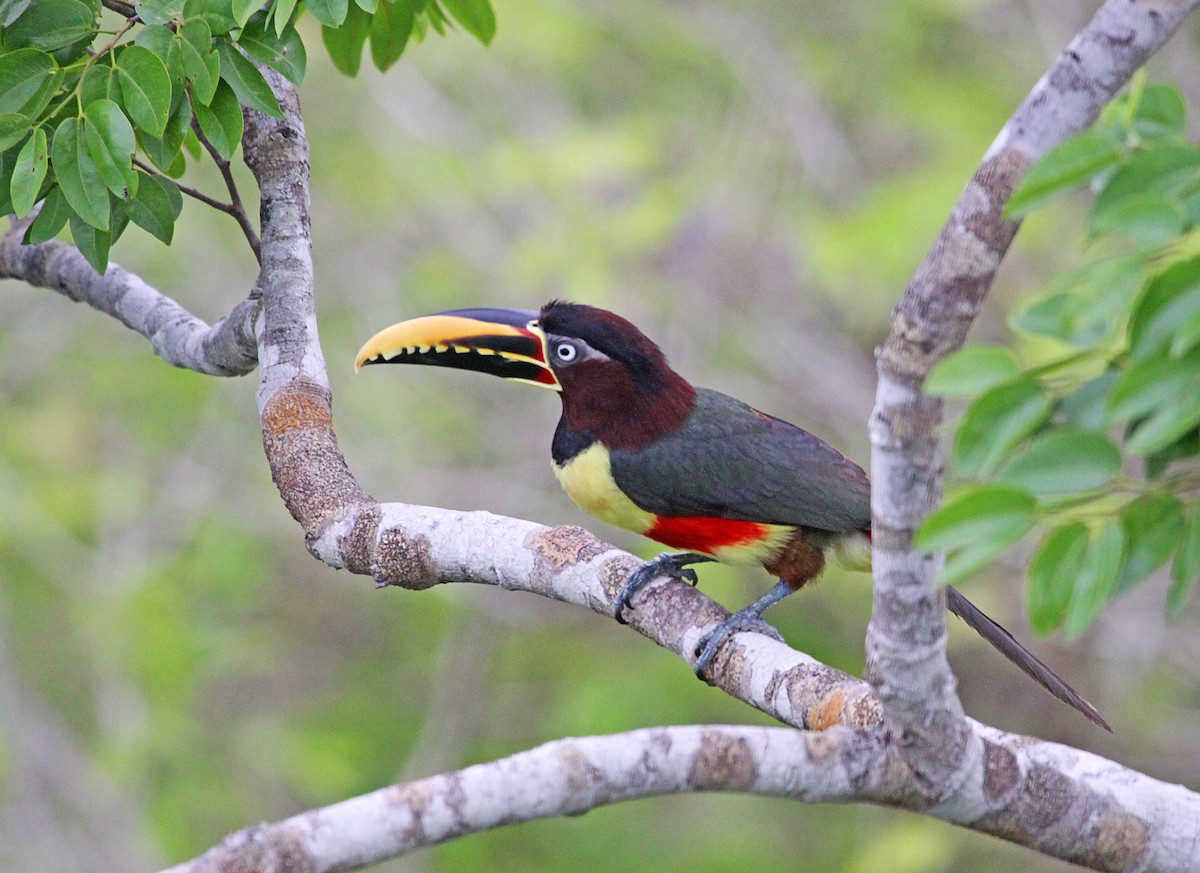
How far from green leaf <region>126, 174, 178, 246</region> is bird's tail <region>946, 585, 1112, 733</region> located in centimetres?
199

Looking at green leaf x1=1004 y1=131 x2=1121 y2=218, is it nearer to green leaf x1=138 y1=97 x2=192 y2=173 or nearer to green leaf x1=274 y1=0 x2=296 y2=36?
green leaf x1=274 y1=0 x2=296 y2=36

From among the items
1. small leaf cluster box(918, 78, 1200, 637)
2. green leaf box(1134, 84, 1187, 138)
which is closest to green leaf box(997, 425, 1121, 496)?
small leaf cluster box(918, 78, 1200, 637)

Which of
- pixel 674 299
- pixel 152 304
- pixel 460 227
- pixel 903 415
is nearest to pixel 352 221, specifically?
pixel 460 227

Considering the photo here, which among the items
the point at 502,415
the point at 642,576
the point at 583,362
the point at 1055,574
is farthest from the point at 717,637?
the point at 502,415

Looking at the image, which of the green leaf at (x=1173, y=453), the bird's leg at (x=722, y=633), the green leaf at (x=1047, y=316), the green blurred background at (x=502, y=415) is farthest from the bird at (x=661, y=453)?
the green blurred background at (x=502, y=415)

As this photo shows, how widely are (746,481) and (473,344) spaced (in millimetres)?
842

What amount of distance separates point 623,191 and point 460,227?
3.51 feet

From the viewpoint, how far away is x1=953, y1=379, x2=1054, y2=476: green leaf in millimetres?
1440

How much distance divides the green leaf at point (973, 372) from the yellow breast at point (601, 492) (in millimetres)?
2111

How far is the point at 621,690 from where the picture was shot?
7344mm

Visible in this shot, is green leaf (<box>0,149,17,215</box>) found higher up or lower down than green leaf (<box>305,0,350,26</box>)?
lower down

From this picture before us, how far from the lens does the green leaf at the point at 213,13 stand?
2.65 meters

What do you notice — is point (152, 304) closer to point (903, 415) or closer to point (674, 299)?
point (903, 415)

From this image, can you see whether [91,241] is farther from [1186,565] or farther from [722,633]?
[1186,565]
